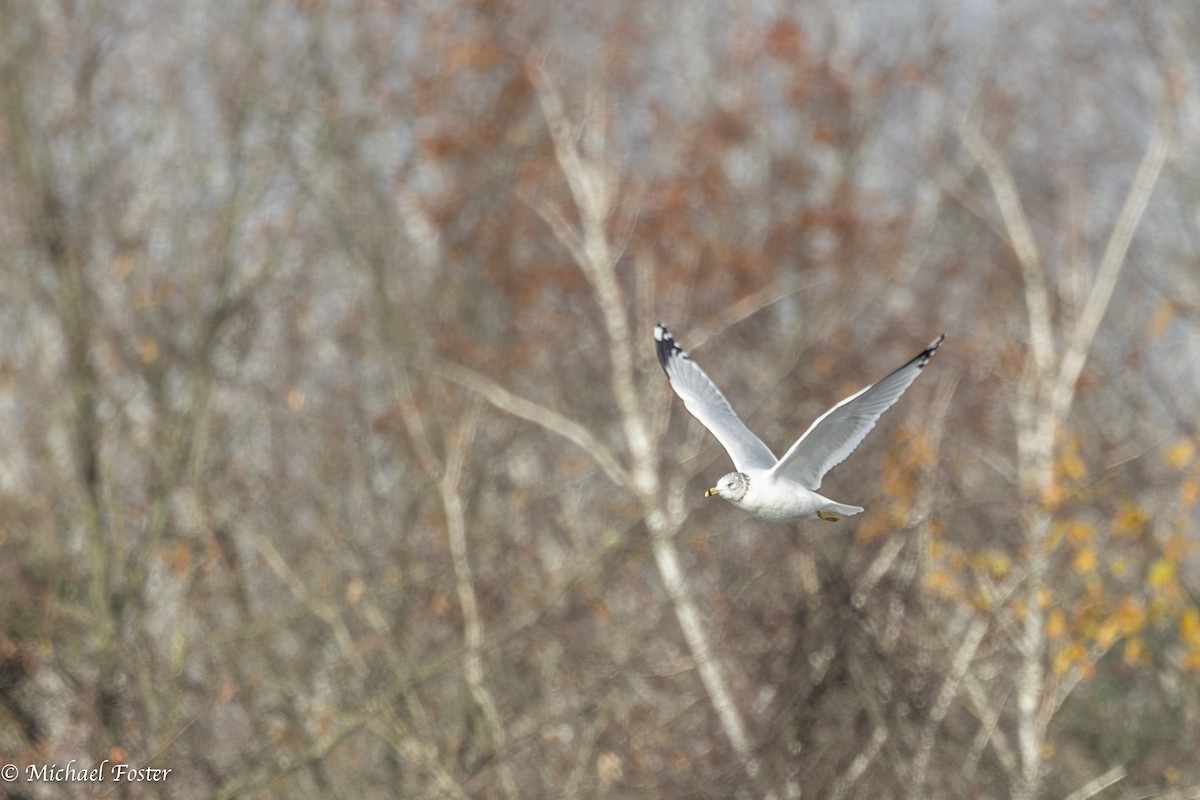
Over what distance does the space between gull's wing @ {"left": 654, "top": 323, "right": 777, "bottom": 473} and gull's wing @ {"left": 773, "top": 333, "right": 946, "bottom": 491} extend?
33 cm

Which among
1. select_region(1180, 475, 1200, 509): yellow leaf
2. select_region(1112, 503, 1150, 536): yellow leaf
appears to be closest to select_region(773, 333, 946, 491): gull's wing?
select_region(1112, 503, 1150, 536): yellow leaf

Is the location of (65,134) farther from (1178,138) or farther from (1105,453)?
(1178,138)

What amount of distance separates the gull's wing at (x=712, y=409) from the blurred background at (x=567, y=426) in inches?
45.0

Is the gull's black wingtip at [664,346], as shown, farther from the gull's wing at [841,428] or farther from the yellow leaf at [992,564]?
the yellow leaf at [992,564]

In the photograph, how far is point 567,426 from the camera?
13477 mm

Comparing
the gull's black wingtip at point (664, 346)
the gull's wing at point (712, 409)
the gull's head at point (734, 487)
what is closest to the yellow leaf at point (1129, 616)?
the gull's wing at point (712, 409)

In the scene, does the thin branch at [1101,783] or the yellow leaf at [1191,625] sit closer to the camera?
the thin branch at [1101,783]

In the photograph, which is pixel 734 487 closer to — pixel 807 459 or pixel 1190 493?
pixel 807 459

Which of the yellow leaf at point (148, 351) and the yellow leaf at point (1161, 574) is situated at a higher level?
the yellow leaf at point (148, 351)

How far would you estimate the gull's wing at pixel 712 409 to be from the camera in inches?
376

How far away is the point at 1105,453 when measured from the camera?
55.7 ft

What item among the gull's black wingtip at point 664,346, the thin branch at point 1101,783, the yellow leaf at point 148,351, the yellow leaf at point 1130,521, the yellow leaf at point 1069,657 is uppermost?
the yellow leaf at point 148,351

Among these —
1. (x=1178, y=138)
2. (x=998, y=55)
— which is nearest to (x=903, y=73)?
(x=998, y=55)

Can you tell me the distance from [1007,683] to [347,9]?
35.5ft
